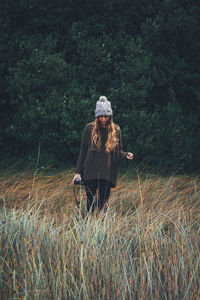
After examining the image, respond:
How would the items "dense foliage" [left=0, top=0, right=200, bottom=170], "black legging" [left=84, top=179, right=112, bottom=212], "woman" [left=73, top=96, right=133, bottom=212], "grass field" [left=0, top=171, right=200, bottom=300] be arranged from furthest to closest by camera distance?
"dense foliage" [left=0, top=0, right=200, bottom=170] → "black legging" [left=84, top=179, right=112, bottom=212] → "woman" [left=73, top=96, right=133, bottom=212] → "grass field" [left=0, top=171, right=200, bottom=300]

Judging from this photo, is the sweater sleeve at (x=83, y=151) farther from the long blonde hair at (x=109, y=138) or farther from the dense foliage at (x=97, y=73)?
the dense foliage at (x=97, y=73)

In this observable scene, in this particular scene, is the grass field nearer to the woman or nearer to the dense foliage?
the woman

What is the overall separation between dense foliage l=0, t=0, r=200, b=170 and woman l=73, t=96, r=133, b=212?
3.60 m

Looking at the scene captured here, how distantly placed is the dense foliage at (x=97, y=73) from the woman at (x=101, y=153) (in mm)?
3596

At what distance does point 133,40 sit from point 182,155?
2770mm

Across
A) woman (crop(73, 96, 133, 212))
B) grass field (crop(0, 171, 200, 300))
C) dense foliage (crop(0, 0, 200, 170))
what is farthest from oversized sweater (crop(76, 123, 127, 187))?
dense foliage (crop(0, 0, 200, 170))

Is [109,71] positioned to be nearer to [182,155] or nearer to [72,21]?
[72,21]

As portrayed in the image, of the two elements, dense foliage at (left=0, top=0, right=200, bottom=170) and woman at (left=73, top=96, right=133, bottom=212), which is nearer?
woman at (left=73, top=96, right=133, bottom=212)

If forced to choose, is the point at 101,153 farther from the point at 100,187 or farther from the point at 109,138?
the point at 100,187

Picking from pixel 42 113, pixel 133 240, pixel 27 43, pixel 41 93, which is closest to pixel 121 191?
pixel 133 240

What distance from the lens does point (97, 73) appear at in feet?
28.8

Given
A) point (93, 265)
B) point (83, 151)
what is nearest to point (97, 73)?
point (83, 151)

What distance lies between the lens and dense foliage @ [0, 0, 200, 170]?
8.33 m

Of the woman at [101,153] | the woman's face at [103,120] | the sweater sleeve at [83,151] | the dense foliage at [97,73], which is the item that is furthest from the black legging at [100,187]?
the dense foliage at [97,73]
